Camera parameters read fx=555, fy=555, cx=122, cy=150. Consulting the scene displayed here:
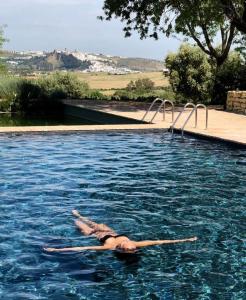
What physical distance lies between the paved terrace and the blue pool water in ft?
2.68

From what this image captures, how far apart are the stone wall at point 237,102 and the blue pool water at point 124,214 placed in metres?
7.48

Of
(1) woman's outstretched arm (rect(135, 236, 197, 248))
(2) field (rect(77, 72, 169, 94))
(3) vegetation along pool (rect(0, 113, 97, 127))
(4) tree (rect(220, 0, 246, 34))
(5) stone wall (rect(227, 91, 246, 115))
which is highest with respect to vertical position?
(4) tree (rect(220, 0, 246, 34))

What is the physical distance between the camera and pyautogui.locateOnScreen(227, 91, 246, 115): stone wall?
22938mm

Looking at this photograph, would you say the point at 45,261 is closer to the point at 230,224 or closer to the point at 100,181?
the point at 230,224

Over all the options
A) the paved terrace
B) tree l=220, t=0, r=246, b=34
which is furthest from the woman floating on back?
tree l=220, t=0, r=246, b=34

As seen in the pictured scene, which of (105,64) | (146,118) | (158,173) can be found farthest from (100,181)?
(105,64)

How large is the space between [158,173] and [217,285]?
6126mm

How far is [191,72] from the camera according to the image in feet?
113

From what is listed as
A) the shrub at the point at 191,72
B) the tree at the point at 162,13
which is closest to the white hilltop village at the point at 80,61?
the shrub at the point at 191,72

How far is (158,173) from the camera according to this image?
40.4ft

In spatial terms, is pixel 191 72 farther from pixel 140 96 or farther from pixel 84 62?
pixel 84 62

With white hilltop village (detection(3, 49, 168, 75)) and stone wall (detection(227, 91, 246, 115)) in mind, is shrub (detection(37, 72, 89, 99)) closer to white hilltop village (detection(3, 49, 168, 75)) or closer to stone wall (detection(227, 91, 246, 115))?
stone wall (detection(227, 91, 246, 115))

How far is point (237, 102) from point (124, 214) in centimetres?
1538

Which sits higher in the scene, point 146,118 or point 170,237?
point 146,118
